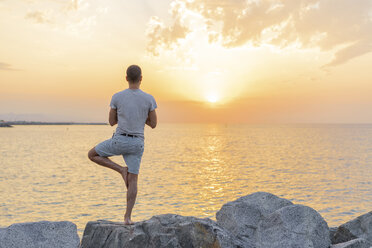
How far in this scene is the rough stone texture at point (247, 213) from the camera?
328 inches

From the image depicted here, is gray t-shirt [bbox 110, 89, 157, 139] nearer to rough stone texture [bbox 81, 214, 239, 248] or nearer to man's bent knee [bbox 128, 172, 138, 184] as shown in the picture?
man's bent knee [bbox 128, 172, 138, 184]

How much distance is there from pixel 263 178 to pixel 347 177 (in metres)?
8.94

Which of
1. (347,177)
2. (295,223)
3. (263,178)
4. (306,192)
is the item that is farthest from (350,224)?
(347,177)

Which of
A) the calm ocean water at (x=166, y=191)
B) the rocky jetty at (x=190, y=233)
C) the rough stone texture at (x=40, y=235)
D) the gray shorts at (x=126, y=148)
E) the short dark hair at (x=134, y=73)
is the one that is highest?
the short dark hair at (x=134, y=73)

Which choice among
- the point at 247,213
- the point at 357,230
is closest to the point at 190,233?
the point at 247,213

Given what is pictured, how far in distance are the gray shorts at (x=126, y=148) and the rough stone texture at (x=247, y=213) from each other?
3.21 meters

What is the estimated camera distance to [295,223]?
699cm

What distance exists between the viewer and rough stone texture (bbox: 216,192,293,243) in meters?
8.34

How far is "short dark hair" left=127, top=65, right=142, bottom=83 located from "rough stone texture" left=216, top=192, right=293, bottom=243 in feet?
14.0

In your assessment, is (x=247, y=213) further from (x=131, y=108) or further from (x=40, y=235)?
(x=40, y=235)

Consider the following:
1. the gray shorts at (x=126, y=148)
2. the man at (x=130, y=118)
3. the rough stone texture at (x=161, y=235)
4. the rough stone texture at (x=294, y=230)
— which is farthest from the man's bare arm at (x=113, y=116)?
the rough stone texture at (x=294, y=230)

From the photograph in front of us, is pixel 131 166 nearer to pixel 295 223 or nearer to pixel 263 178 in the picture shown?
→ pixel 295 223

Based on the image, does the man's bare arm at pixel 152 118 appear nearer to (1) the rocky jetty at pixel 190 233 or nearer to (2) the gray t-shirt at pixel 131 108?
(2) the gray t-shirt at pixel 131 108

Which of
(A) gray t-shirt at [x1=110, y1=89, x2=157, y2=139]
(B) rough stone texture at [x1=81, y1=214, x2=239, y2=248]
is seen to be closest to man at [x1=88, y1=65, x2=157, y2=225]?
(A) gray t-shirt at [x1=110, y1=89, x2=157, y2=139]
